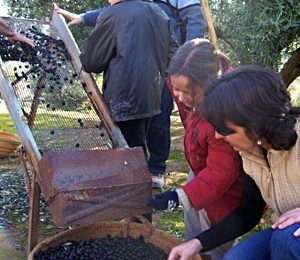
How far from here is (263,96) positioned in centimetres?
186

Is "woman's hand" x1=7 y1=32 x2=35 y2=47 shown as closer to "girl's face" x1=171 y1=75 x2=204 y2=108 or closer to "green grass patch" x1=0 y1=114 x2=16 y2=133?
"girl's face" x1=171 y1=75 x2=204 y2=108

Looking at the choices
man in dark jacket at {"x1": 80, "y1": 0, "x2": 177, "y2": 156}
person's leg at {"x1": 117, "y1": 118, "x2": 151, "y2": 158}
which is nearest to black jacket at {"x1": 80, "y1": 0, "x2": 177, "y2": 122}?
man in dark jacket at {"x1": 80, "y1": 0, "x2": 177, "y2": 156}

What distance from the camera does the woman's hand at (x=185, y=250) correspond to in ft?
6.81

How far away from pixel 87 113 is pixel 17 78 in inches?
18.7

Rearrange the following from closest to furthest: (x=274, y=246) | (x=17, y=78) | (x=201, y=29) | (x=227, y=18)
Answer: (x=274, y=246) → (x=17, y=78) → (x=201, y=29) → (x=227, y=18)

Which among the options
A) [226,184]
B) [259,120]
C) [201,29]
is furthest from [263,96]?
[201,29]

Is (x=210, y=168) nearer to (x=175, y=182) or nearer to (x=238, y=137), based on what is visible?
(x=238, y=137)

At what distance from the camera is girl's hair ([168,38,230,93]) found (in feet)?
7.39

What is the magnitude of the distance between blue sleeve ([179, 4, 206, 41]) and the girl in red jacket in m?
1.62

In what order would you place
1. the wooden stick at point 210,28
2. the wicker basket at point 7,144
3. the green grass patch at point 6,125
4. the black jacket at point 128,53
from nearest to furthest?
the black jacket at point 128,53 < the wooden stick at point 210,28 < the wicker basket at point 7,144 < the green grass patch at point 6,125

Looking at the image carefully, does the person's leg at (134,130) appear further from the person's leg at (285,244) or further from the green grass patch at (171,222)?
the person's leg at (285,244)

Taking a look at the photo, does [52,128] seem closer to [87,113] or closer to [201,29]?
[87,113]

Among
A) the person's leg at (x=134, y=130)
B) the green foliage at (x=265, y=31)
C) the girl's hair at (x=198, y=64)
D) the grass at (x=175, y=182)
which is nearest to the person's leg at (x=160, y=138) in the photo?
the grass at (x=175, y=182)

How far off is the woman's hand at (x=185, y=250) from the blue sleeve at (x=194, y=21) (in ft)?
7.04
